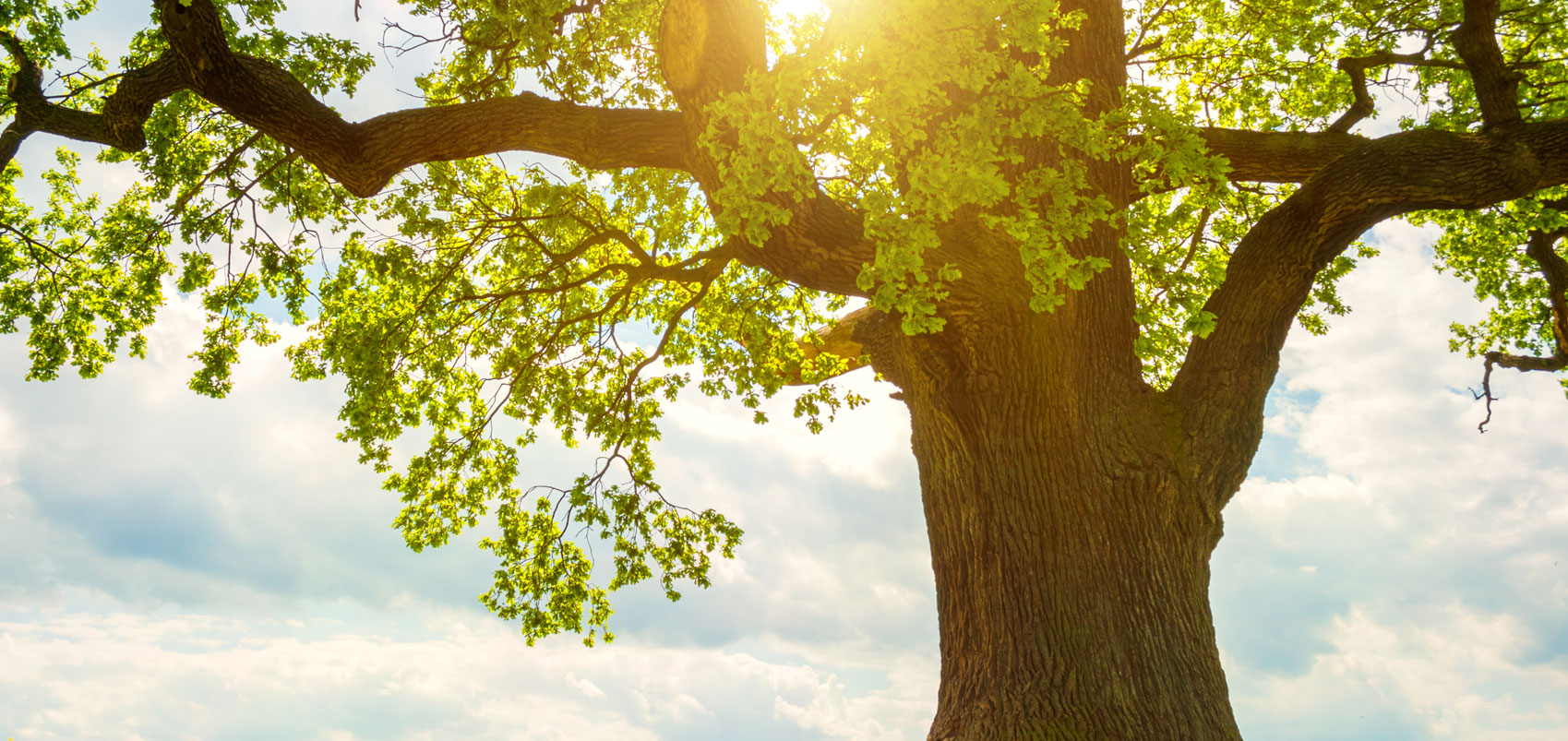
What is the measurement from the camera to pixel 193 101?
9312 mm

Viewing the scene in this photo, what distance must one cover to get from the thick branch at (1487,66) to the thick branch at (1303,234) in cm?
23

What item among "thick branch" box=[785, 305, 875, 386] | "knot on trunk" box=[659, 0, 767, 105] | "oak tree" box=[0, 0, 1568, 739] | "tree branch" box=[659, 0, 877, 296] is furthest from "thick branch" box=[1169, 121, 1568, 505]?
"thick branch" box=[785, 305, 875, 386]

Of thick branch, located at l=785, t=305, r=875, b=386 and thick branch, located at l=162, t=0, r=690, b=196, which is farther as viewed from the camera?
thick branch, located at l=785, t=305, r=875, b=386

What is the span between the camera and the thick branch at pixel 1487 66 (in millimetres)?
6609

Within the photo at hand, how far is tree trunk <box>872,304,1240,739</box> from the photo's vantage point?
5.37 m

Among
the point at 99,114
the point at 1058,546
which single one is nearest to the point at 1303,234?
the point at 1058,546

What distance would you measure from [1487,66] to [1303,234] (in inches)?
88.9

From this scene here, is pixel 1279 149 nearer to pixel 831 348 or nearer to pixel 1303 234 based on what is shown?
pixel 1303 234

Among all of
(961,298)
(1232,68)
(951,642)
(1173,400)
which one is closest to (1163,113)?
(961,298)

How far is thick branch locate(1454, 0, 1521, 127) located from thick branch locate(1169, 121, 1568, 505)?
0.75 ft

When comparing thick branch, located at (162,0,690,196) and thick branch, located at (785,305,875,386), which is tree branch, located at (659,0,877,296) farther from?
thick branch, located at (785,305,875,386)

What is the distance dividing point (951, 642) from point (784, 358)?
4.81 m

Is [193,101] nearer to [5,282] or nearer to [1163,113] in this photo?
[5,282]

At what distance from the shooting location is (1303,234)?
255 inches
